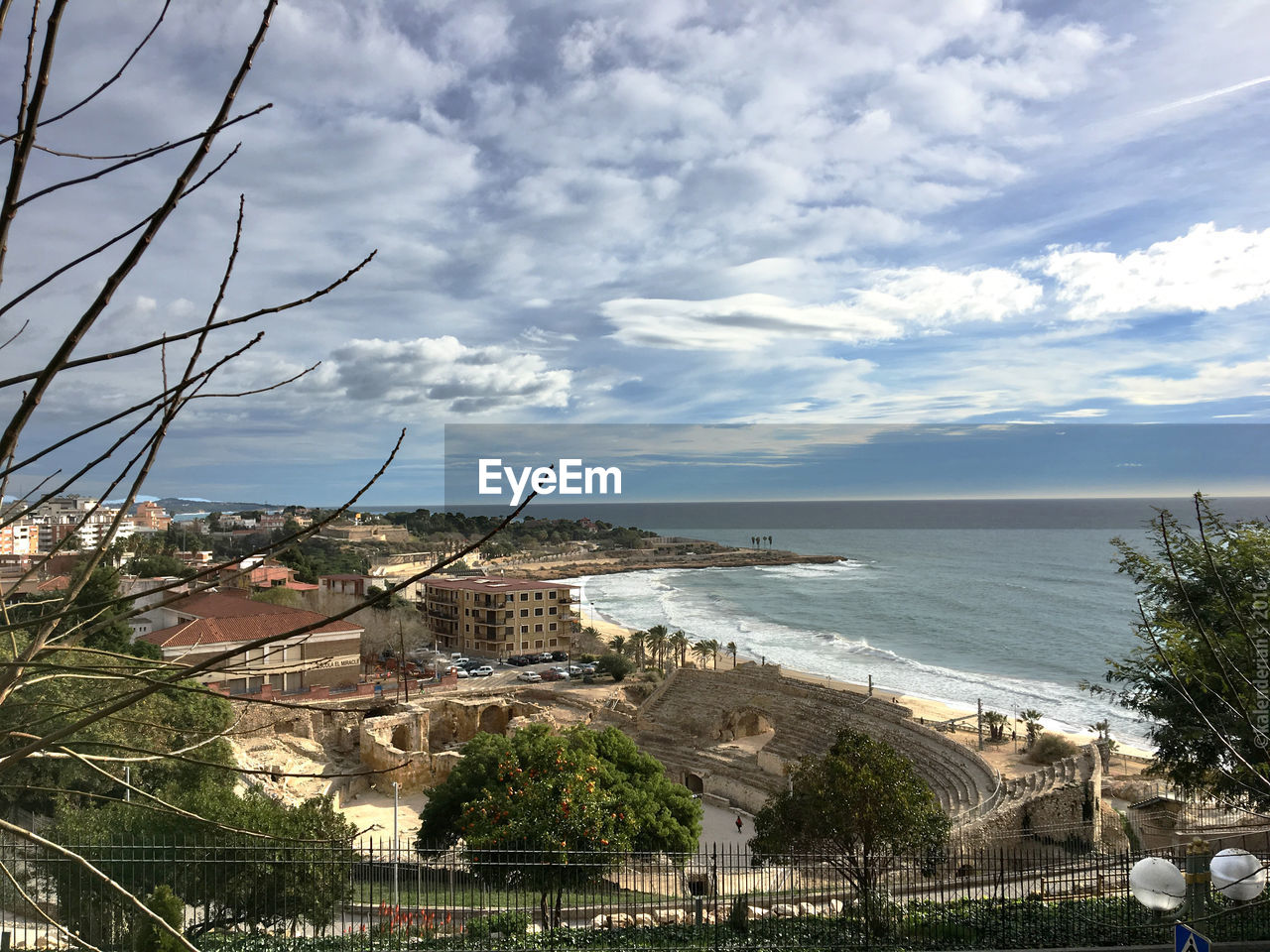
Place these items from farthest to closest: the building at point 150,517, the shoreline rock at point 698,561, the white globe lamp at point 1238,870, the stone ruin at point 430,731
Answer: the shoreline rock at point 698,561 < the building at point 150,517 < the stone ruin at point 430,731 < the white globe lamp at point 1238,870

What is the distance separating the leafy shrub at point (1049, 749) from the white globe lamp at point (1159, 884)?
22308 mm

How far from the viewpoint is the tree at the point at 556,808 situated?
40.7 ft

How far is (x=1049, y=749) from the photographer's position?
88.6 ft

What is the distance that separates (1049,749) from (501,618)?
3187cm

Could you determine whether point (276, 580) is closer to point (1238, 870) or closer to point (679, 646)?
point (679, 646)

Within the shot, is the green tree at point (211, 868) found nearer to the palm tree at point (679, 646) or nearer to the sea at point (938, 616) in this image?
the sea at point (938, 616)

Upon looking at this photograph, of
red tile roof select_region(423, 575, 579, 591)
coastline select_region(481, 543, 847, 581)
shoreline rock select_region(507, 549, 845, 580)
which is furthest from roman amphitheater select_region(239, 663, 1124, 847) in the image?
shoreline rock select_region(507, 549, 845, 580)

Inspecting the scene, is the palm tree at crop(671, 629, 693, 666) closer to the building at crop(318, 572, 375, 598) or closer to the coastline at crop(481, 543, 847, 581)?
the building at crop(318, 572, 375, 598)

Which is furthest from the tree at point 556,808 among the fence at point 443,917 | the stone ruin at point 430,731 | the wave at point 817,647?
the wave at point 817,647

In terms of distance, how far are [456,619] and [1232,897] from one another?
47831 mm

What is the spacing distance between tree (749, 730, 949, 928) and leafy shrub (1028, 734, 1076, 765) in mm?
17953

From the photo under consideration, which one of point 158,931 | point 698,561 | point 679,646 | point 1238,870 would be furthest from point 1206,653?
point 698,561

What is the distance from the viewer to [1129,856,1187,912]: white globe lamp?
6.64 meters

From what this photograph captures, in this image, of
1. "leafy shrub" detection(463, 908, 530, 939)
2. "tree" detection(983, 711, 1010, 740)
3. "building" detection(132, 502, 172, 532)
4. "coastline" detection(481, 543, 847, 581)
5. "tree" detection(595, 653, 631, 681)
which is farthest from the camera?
"coastline" detection(481, 543, 847, 581)
